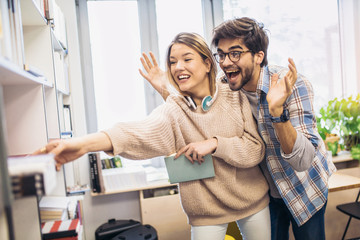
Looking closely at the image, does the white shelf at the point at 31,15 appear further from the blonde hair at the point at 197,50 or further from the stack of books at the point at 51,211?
the stack of books at the point at 51,211

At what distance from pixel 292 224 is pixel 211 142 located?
0.68m

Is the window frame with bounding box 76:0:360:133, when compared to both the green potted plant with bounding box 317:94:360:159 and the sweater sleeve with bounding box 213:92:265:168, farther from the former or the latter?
the sweater sleeve with bounding box 213:92:265:168

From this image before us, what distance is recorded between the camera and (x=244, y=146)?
115cm

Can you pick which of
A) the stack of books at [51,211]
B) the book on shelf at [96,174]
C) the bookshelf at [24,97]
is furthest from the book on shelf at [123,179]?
the stack of books at [51,211]

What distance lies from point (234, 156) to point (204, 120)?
194 mm

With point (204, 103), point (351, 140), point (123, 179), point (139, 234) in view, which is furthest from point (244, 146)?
point (351, 140)

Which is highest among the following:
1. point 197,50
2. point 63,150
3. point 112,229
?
point 197,50

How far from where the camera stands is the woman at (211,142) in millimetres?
1112

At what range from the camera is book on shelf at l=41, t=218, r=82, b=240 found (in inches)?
47.6

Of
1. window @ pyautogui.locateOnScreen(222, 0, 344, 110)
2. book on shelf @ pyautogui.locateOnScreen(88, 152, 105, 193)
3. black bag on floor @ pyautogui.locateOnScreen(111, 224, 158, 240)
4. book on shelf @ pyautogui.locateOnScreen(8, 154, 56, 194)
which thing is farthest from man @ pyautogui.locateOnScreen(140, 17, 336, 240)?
window @ pyautogui.locateOnScreen(222, 0, 344, 110)

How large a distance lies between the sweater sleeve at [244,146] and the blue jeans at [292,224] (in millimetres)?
360

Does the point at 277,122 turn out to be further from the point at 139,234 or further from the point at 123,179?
the point at 123,179

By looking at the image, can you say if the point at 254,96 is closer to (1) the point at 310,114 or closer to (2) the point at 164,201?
(1) the point at 310,114

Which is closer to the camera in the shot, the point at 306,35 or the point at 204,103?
the point at 204,103
